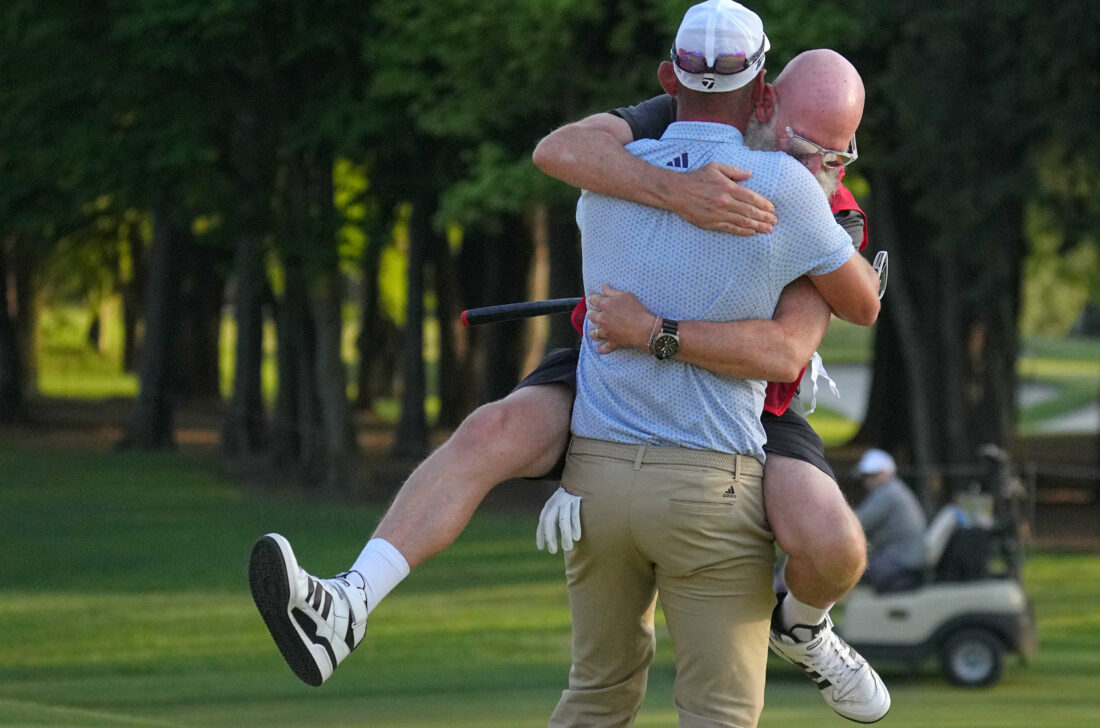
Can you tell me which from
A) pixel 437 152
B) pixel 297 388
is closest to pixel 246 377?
pixel 297 388

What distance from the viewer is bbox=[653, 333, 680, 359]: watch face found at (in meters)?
3.67

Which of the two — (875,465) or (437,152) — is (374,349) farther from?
(875,465)

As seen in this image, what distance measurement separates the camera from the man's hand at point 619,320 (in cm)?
369

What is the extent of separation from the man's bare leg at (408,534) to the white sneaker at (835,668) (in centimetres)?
76

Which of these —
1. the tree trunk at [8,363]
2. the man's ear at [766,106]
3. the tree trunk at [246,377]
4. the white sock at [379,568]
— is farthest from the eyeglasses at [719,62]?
the tree trunk at [8,363]

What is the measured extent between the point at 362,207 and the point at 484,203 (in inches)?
160

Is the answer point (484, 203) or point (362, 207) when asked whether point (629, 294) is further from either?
point (362, 207)

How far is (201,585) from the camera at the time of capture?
1769 centimetres

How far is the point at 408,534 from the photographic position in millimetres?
3795

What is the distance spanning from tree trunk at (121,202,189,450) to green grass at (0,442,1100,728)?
5.71 meters

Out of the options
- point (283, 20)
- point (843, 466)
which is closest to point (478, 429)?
point (283, 20)

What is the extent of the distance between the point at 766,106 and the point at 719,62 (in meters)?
0.19

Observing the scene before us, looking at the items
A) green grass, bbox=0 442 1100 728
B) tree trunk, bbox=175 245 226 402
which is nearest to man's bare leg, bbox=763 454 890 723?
green grass, bbox=0 442 1100 728

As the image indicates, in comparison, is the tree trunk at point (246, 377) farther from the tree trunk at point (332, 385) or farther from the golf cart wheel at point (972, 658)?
the golf cart wheel at point (972, 658)
